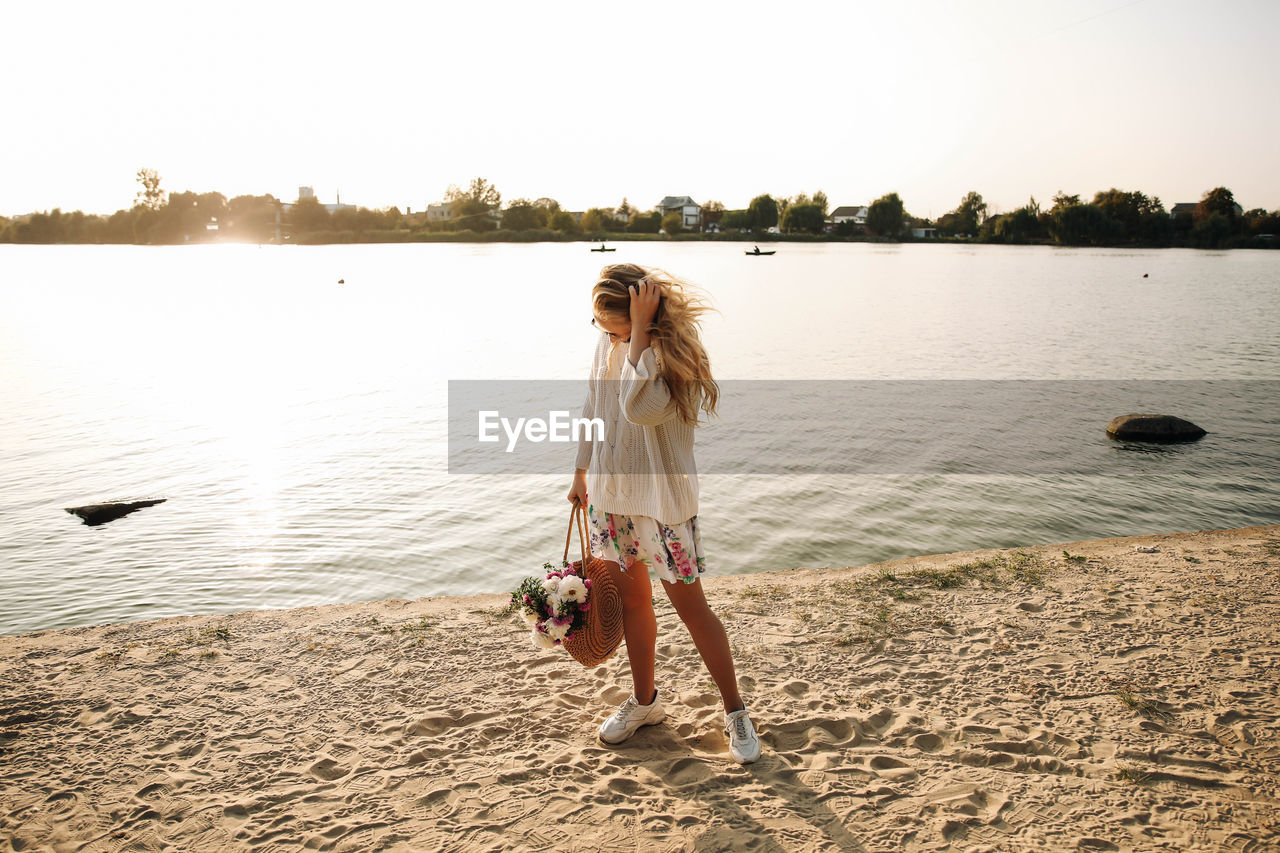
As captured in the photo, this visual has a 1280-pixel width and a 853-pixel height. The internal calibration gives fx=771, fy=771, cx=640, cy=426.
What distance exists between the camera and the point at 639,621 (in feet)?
11.3

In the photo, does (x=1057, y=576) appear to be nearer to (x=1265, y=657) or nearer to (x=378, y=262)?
(x=1265, y=657)

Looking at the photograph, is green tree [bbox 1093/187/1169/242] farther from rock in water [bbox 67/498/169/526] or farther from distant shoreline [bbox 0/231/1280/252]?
rock in water [bbox 67/498/169/526]

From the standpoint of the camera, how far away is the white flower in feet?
11.1

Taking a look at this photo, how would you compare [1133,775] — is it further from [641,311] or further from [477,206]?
[477,206]

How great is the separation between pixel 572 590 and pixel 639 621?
34cm

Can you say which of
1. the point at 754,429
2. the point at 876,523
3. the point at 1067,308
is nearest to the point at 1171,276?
the point at 1067,308

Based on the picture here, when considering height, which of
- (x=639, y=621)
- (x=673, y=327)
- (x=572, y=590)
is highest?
(x=673, y=327)

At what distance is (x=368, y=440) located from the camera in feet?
42.5

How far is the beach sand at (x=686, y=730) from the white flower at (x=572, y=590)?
78 cm

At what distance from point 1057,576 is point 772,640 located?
2.50 m

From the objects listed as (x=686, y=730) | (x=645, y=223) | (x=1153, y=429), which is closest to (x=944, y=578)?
(x=686, y=730)

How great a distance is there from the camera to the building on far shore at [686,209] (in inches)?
6550

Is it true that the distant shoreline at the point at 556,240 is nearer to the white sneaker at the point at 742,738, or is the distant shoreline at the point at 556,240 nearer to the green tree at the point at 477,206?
the green tree at the point at 477,206

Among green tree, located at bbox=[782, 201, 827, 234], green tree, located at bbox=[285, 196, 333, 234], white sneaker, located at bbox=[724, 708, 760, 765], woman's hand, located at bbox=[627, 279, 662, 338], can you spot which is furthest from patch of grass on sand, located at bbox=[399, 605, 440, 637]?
green tree, located at bbox=[782, 201, 827, 234]
